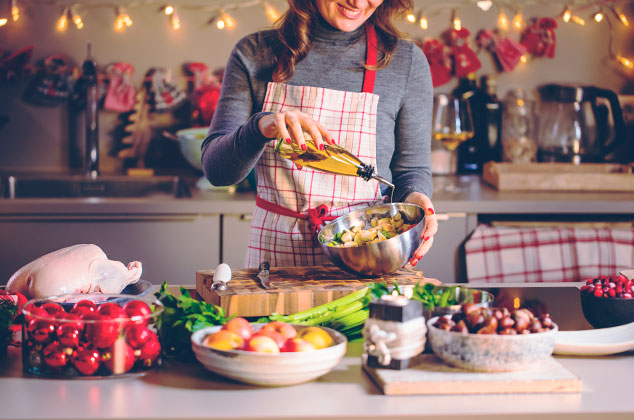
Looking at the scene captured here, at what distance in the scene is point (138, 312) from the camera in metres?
1.01

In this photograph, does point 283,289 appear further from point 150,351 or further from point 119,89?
point 119,89

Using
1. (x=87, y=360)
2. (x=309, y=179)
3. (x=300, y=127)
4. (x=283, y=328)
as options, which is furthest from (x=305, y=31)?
(x=87, y=360)

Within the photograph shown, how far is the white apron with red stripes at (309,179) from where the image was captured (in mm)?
1765

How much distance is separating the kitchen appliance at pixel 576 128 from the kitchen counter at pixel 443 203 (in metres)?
0.35

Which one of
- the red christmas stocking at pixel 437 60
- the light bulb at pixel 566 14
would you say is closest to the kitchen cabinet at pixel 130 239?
the red christmas stocking at pixel 437 60

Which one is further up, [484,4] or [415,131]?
[484,4]

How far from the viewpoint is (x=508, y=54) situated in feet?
10.2

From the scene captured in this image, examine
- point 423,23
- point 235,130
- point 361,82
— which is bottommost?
point 235,130

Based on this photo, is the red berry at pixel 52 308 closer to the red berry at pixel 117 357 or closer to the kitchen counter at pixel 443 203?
the red berry at pixel 117 357

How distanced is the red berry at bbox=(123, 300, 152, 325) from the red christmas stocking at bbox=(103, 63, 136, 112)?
2.09 m

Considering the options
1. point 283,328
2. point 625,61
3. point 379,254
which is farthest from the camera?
point 625,61

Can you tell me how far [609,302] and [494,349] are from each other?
1.22 feet

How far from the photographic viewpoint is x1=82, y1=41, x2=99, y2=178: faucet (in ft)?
9.28

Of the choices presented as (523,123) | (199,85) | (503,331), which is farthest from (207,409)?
(523,123)
